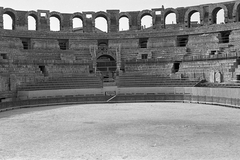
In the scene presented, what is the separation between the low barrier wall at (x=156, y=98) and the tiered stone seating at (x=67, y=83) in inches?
126

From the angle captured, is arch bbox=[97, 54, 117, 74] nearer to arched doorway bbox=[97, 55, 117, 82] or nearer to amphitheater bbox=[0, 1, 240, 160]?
arched doorway bbox=[97, 55, 117, 82]

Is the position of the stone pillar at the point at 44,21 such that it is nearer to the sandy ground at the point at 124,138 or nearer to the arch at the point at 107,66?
the arch at the point at 107,66

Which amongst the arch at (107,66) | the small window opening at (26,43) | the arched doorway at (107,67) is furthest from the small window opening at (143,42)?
the small window opening at (26,43)

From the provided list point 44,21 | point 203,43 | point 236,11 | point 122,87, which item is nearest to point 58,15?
point 44,21

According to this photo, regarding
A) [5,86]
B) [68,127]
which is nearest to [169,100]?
Answer: [68,127]

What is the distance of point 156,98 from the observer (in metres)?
32.5

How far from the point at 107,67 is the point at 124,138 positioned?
31039mm

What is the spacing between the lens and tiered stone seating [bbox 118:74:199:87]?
35.4m

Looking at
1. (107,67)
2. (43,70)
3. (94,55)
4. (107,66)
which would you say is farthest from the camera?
(107,66)

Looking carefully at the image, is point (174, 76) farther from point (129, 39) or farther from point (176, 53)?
point (129, 39)

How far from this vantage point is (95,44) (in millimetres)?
48406

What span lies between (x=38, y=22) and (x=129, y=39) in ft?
55.8

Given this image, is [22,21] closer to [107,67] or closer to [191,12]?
[107,67]

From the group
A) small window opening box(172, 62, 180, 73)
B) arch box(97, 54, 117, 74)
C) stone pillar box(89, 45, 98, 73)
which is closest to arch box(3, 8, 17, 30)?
stone pillar box(89, 45, 98, 73)
